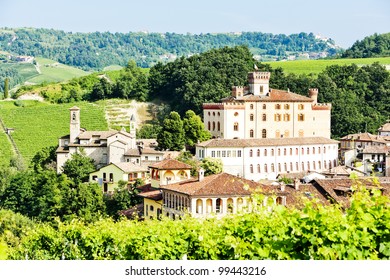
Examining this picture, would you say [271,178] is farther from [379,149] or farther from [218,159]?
[379,149]

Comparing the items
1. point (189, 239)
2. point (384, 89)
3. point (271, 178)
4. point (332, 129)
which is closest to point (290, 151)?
point (271, 178)

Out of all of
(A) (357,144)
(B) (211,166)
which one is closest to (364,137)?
(A) (357,144)

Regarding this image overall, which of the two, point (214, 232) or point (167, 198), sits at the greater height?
point (214, 232)

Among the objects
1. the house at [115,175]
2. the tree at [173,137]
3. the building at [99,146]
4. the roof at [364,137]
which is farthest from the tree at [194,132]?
the roof at [364,137]

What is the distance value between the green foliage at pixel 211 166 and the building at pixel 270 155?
1297mm

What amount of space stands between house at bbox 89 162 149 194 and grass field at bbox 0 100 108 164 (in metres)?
12.8

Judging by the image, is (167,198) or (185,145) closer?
(167,198)

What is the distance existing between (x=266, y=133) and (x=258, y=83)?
3290mm

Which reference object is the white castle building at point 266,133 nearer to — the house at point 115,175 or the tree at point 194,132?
the tree at point 194,132

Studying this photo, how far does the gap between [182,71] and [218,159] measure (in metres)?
21.1

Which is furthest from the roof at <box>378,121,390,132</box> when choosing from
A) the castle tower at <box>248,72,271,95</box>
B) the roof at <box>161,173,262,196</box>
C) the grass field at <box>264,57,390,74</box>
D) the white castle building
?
the roof at <box>161,173,262,196</box>

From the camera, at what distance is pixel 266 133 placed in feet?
183

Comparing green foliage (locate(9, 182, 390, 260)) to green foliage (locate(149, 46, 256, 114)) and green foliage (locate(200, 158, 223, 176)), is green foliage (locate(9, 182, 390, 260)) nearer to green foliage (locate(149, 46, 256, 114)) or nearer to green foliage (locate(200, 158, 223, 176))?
green foliage (locate(200, 158, 223, 176))

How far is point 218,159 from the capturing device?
1918 inches
